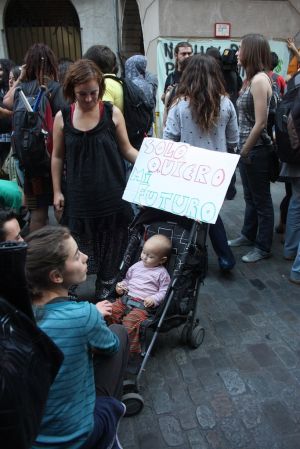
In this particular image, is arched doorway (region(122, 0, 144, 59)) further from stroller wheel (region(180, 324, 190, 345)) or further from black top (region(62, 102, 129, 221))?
stroller wheel (region(180, 324, 190, 345))

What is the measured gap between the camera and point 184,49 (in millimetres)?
5020

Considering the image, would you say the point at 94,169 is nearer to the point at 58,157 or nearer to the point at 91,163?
the point at 91,163

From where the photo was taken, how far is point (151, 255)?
8.68ft

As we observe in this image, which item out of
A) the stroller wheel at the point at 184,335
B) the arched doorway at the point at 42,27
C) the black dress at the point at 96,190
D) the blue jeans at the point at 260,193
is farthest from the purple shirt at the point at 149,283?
the arched doorway at the point at 42,27

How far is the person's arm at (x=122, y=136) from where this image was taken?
9.21ft

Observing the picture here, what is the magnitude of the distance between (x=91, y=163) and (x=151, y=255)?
0.73 metres

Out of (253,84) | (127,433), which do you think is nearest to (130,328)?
(127,433)

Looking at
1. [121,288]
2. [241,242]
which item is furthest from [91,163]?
[241,242]

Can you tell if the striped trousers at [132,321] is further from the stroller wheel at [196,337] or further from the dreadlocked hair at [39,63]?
the dreadlocked hair at [39,63]

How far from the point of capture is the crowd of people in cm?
158

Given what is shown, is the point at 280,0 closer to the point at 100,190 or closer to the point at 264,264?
the point at 264,264

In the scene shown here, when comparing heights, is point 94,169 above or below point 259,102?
below

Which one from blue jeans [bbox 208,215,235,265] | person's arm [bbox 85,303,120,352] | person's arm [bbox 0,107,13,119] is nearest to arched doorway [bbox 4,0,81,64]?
person's arm [bbox 0,107,13,119]

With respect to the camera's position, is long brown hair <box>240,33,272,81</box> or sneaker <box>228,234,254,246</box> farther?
sneaker <box>228,234,254,246</box>
